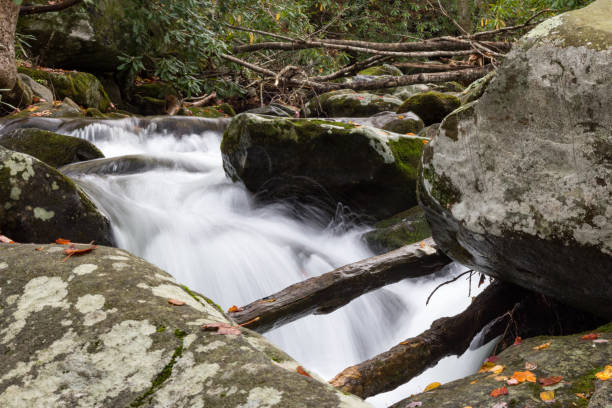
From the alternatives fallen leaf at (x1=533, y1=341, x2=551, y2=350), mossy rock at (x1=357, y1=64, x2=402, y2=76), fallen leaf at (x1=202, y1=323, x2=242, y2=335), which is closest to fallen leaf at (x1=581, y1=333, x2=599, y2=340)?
fallen leaf at (x1=533, y1=341, x2=551, y2=350)

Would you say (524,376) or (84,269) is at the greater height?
(84,269)

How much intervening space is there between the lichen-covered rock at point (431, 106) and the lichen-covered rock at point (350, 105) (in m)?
1.10

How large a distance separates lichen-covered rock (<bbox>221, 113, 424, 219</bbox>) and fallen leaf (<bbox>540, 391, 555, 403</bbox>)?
4049mm

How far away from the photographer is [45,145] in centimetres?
652

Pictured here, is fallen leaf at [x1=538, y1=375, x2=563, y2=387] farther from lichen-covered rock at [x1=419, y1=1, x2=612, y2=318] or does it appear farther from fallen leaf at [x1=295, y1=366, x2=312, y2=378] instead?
fallen leaf at [x1=295, y1=366, x2=312, y2=378]

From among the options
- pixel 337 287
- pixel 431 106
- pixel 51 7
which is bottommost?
pixel 337 287

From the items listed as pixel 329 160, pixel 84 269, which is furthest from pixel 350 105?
pixel 84 269

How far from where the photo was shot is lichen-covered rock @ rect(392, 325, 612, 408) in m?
1.95

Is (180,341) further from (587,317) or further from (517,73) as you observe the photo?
(587,317)

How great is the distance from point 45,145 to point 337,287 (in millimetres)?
5216

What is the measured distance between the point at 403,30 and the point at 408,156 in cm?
1783

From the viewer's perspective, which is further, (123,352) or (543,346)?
(543,346)

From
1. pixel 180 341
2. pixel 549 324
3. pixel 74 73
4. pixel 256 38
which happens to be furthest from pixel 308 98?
pixel 180 341

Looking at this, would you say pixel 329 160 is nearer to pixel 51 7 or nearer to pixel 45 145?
pixel 45 145
